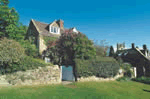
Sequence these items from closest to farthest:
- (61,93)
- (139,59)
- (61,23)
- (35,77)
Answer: (61,93)
(35,77)
(139,59)
(61,23)

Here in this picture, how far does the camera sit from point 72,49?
18.8 meters

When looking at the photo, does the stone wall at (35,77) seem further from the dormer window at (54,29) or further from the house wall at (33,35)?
the dormer window at (54,29)

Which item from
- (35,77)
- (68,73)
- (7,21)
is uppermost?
(7,21)

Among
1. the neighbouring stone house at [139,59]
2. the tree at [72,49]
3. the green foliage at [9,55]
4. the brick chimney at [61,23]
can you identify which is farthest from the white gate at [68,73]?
the brick chimney at [61,23]

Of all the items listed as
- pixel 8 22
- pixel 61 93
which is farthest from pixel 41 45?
pixel 61 93

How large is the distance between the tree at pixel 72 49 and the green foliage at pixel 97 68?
116cm

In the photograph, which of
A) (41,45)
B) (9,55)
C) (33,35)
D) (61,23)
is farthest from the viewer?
(61,23)

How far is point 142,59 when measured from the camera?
85.8 feet

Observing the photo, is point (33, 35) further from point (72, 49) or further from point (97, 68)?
point (97, 68)

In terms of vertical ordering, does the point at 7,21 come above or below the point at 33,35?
above

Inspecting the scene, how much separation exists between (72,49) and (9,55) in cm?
965

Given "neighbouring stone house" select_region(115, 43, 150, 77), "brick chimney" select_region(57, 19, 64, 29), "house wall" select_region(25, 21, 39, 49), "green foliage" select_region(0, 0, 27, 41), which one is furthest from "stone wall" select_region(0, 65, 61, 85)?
"neighbouring stone house" select_region(115, 43, 150, 77)

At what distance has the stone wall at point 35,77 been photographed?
11977mm

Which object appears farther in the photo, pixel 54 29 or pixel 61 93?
pixel 54 29
